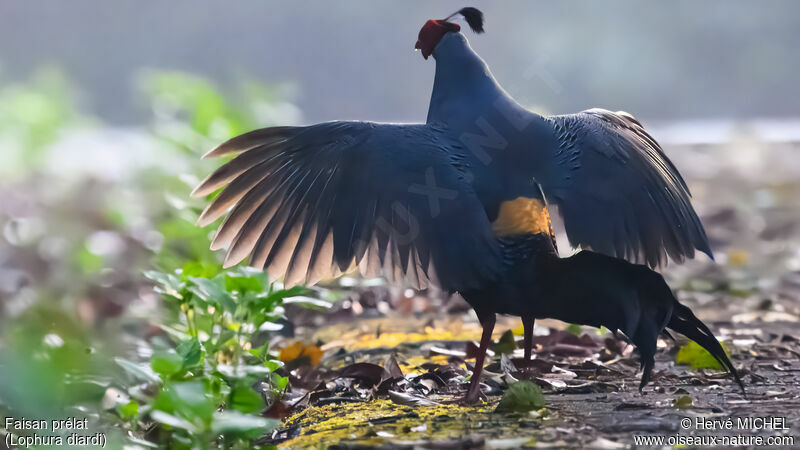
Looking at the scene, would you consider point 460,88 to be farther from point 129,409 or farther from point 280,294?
point 129,409

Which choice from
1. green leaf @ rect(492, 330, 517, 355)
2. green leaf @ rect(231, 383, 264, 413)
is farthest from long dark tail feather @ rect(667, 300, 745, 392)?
Result: green leaf @ rect(231, 383, 264, 413)

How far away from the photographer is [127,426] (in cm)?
193

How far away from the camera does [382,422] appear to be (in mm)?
1844

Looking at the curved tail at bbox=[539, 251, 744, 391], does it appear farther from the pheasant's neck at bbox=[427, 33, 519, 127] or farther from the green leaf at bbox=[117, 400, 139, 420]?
the green leaf at bbox=[117, 400, 139, 420]

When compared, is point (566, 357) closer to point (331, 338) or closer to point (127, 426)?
point (331, 338)

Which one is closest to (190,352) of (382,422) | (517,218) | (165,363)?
(165,363)

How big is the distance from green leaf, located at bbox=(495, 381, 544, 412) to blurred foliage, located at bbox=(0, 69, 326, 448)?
20.7 inches

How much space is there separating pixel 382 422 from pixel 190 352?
433mm

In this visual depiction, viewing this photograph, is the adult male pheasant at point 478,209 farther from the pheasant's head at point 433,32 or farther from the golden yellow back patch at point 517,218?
the pheasant's head at point 433,32

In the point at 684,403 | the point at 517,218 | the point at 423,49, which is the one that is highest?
the point at 423,49

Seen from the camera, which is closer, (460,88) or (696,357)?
(460,88)

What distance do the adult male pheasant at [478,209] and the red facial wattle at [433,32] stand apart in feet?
0.35

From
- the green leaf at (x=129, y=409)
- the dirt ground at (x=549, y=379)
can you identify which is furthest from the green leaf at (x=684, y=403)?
the green leaf at (x=129, y=409)

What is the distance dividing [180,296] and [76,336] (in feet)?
3.50
